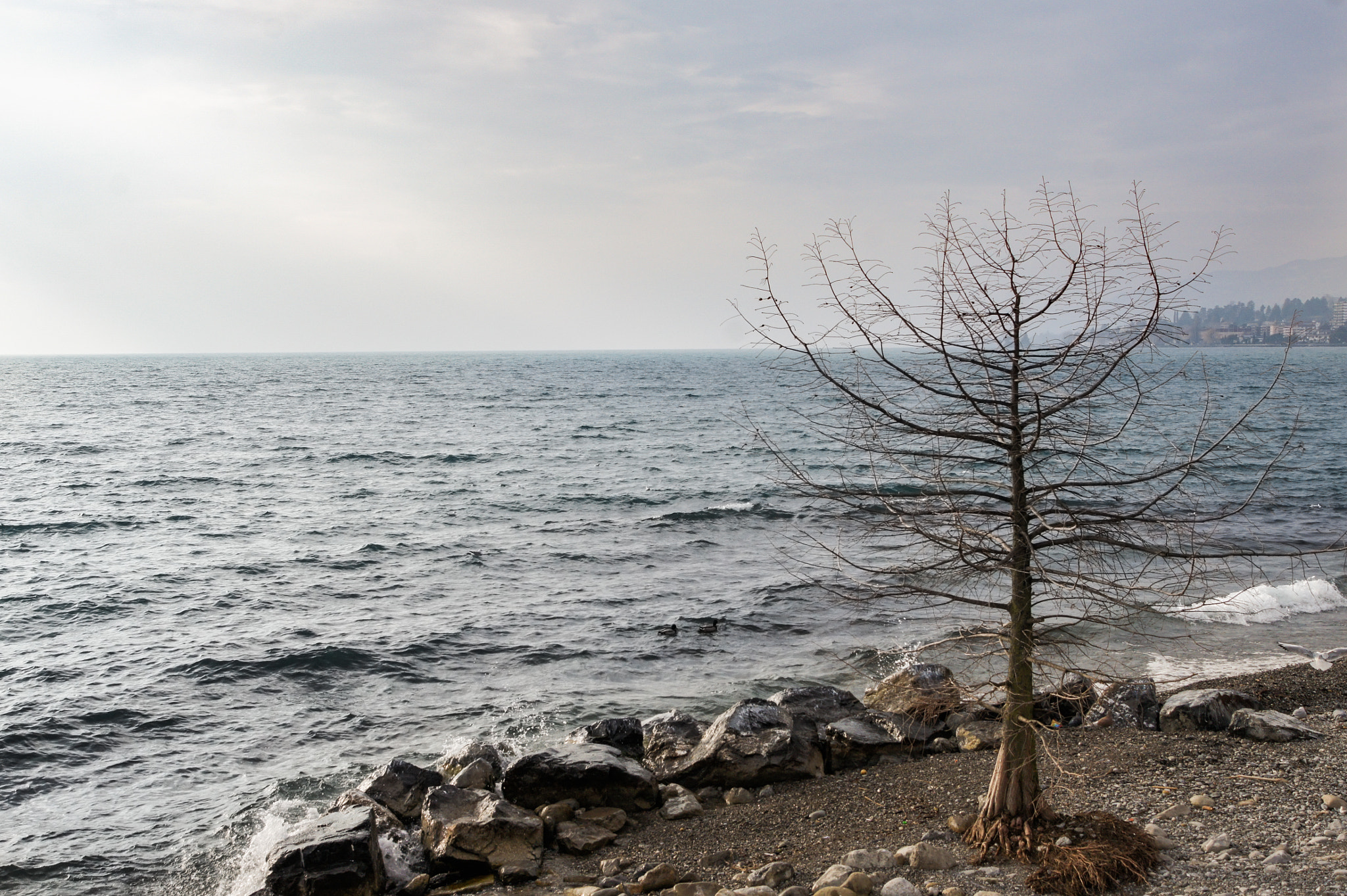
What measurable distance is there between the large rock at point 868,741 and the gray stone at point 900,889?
3722 mm

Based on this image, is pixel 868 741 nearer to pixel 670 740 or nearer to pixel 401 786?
pixel 670 740

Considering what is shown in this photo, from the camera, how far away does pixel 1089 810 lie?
7645mm

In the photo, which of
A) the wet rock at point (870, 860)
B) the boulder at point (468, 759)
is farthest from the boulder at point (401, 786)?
the wet rock at point (870, 860)

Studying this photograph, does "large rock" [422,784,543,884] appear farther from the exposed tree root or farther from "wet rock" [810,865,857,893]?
the exposed tree root

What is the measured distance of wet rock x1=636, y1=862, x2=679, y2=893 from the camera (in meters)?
7.58

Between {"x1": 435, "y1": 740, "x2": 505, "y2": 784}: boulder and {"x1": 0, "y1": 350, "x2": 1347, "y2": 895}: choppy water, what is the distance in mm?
961

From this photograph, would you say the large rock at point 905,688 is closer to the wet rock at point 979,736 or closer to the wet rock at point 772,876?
the wet rock at point 979,736

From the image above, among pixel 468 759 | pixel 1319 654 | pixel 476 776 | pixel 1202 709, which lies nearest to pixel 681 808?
pixel 476 776

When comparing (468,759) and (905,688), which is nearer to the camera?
(468,759)

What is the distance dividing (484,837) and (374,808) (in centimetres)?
165

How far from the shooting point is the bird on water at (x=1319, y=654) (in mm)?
13278

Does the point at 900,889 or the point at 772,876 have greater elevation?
the point at 900,889

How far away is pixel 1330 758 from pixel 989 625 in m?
4.03

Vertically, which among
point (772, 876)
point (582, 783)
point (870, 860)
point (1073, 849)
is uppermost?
point (1073, 849)
